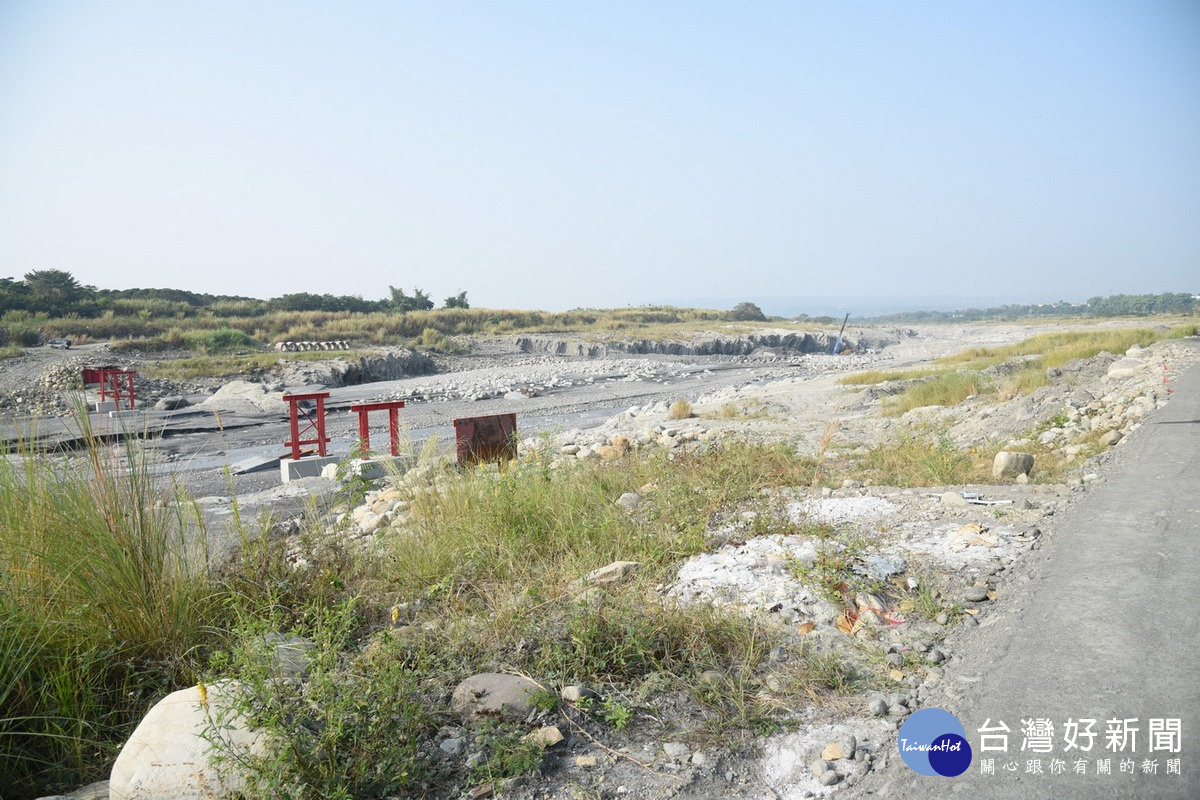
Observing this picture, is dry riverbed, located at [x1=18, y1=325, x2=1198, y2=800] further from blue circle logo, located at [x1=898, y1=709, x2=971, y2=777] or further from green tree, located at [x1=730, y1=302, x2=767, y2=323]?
green tree, located at [x1=730, y1=302, x2=767, y2=323]

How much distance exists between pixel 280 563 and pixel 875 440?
339 inches

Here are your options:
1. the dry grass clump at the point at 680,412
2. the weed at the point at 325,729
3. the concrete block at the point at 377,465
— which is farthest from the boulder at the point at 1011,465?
the dry grass clump at the point at 680,412

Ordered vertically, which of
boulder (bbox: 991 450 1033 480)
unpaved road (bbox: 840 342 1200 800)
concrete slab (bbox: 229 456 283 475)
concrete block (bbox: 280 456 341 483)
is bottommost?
concrete slab (bbox: 229 456 283 475)

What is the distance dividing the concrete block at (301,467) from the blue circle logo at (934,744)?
367 inches

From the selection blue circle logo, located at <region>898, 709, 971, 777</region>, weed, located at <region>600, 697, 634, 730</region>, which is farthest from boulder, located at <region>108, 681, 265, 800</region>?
blue circle logo, located at <region>898, 709, 971, 777</region>

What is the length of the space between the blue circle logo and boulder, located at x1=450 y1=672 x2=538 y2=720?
4.94ft

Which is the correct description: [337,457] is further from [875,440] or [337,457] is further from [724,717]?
[724,717]

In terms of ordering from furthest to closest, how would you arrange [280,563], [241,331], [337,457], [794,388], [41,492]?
[241,331] < [794,388] < [337,457] < [280,563] < [41,492]

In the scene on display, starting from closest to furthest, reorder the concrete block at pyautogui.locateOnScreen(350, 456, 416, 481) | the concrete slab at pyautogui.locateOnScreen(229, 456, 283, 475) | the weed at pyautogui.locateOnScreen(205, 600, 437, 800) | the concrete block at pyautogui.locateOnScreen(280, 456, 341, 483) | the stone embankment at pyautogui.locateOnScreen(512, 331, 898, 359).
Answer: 1. the weed at pyautogui.locateOnScreen(205, 600, 437, 800)
2. the concrete block at pyautogui.locateOnScreen(350, 456, 416, 481)
3. the concrete block at pyautogui.locateOnScreen(280, 456, 341, 483)
4. the concrete slab at pyautogui.locateOnScreen(229, 456, 283, 475)
5. the stone embankment at pyautogui.locateOnScreen(512, 331, 898, 359)

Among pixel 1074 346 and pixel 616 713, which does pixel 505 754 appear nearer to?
pixel 616 713

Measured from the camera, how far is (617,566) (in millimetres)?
4508

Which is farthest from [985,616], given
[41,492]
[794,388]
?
[794,388]

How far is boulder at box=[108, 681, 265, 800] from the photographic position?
270 cm

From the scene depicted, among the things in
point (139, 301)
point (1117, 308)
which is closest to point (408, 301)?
point (139, 301)
